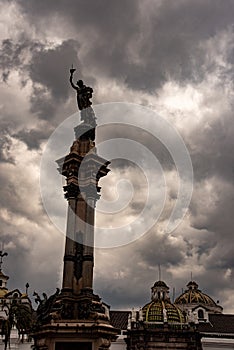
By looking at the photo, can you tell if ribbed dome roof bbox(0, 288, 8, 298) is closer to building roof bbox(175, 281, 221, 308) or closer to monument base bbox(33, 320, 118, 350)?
building roof bbox(175, 281, 221, 308)

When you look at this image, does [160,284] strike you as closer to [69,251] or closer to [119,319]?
[119,319]

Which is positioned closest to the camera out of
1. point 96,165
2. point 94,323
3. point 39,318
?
point 94,323

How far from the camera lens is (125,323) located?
62.6 metres

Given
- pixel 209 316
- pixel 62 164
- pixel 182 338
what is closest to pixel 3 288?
pixel 182 338

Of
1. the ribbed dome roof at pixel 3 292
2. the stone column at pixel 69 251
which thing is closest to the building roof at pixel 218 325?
the ribbed dome roof at pixel 3 292

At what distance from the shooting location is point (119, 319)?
211 feet

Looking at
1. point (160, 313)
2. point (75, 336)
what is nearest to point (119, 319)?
point (160, 313)

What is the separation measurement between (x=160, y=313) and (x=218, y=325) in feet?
45.3

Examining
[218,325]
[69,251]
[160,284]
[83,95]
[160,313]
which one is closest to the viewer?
[69,251]

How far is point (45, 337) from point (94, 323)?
6.72 ft

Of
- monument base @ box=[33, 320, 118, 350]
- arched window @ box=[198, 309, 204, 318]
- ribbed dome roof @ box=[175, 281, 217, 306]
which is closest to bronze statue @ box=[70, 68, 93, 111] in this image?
monument base @ box=[33, 320, 118, 350]

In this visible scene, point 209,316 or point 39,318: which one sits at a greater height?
point 209,316

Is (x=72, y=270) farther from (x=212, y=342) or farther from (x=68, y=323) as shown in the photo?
(x=212, y=342)

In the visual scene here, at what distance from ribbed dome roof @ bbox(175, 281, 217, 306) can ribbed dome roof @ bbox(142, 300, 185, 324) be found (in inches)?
834
